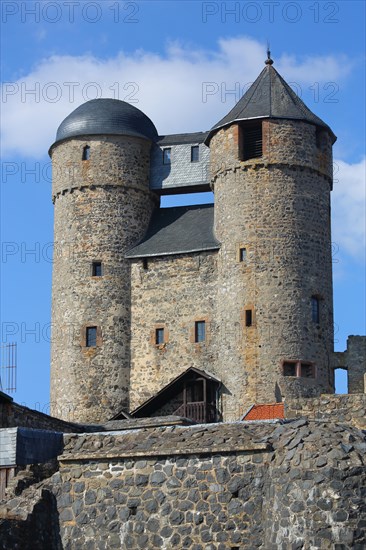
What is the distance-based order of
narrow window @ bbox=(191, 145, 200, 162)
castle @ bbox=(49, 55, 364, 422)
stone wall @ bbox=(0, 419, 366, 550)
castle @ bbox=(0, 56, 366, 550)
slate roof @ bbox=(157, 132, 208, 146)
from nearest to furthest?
stone wall @ bbox=(0, 419, 366, 550) < castle @ bbox=(0, 56, 366, 550) < castle @ bbox=(49, 55, 364, 422) < narrow window @ bbox=(191, 145, 200, 162) < slate roof @ bbox=(157, 132, 208, 146)

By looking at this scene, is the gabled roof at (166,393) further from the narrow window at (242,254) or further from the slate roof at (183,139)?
the slate roof at (183,139)

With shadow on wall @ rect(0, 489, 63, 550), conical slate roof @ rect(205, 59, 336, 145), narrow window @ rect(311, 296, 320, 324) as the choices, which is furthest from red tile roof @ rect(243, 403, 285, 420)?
shadow on wall @ rect(0, 489, 63, 550)

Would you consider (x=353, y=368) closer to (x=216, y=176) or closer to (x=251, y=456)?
Result: (x=216, y=176)

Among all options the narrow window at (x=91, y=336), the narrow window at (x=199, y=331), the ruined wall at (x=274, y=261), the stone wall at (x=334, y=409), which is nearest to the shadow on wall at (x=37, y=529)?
the stone wall at (x=334, y=409)

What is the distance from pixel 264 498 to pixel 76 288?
95.5 ft

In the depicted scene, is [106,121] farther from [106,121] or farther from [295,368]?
[295,368]

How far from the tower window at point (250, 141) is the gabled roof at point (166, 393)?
7744 millimetres

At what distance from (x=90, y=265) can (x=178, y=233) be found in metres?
3.49

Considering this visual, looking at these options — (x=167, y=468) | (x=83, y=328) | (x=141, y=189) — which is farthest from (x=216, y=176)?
(x=167, y=468)

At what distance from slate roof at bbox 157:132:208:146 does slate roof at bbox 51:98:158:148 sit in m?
0.41

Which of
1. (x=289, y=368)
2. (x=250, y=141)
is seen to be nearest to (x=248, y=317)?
(x=289, y=368)

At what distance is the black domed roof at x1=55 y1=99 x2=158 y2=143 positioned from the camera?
160ft

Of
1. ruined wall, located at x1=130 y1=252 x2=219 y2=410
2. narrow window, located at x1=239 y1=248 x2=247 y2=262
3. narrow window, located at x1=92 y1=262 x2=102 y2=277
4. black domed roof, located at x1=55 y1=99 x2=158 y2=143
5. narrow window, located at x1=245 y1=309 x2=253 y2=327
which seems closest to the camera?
narrow window, located at x1=245 y1=309 x2=253 y2=327

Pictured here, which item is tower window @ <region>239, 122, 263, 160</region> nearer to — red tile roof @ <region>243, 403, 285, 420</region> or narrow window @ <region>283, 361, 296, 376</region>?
narrow window @ <region>283, 361, 296, 376</region>
